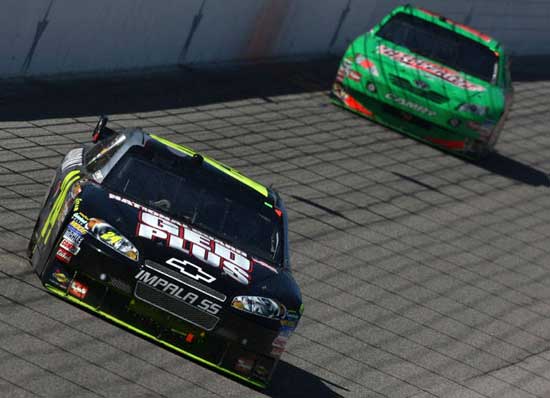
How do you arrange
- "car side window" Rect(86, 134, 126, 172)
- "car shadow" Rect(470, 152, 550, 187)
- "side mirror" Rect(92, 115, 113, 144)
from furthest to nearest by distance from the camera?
"car shadow" Rect(470, 152, 550, 187) < "side mirror" Rect(92, 115, 113, 144) < "car side window" Rect(86, 134, 126, 172)

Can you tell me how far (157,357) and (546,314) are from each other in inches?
215

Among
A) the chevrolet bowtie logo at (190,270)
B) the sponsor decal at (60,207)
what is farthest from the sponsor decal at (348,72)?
the chevrolet bowtie logo at (190,270)

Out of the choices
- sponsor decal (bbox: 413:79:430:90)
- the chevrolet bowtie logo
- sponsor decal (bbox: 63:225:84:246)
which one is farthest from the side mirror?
sponsor decal (bbox: 413:79:430:90)

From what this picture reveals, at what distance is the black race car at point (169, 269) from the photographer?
733 centimetres

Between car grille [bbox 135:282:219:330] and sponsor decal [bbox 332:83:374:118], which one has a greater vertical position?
car grille [bbox 135:282:219:330]

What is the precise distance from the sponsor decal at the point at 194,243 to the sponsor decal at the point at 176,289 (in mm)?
234

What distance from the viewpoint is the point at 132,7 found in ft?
48.4

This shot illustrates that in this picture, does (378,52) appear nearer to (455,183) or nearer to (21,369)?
(455,183)

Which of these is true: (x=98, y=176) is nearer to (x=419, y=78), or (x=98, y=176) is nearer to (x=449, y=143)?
(x=419, y=78)

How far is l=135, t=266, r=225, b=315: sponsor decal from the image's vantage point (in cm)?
730

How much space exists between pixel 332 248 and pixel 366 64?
5329mm

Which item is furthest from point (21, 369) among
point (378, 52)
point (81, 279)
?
point (378, 52)

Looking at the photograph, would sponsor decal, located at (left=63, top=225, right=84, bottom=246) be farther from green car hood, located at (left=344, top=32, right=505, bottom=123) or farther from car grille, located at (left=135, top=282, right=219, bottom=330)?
green car hood, located at (left=344, top=32, right=505, bottom=123)

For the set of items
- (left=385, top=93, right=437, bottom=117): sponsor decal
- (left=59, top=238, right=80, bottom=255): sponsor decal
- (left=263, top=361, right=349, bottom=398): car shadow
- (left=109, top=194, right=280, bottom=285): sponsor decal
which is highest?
(left=109, top=194, right=280, bottom=285): sponsor decal
